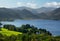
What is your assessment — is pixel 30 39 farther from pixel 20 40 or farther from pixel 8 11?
pixel 8 11

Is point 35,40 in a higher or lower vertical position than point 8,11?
lower

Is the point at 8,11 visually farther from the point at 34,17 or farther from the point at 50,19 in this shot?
the point at 50,19

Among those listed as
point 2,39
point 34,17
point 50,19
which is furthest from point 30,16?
point 2,39

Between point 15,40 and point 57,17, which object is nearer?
point 15,40

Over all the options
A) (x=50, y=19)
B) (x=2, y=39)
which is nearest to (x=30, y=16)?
(x=50, y=19)

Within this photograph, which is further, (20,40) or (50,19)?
(50,19)

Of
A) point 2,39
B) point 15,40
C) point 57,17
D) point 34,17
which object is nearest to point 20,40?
point 15,40

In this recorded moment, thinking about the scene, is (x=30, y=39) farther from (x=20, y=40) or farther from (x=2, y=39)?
(x=2, y=39)

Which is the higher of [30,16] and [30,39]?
[30,16]
